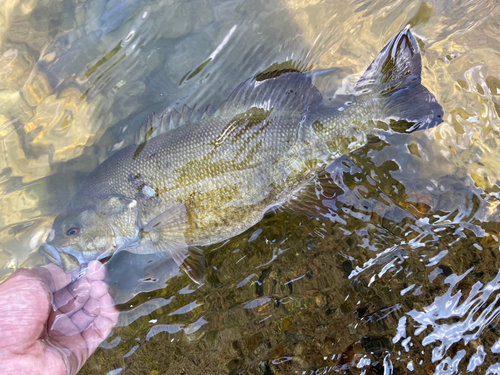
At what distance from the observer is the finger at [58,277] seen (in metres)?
2.91

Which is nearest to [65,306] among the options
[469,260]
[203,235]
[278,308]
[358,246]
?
[203,235]

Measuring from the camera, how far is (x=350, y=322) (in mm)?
2869

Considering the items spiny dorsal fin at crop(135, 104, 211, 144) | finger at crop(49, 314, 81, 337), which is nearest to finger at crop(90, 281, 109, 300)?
finger at crop(49, 314, 81, 337)

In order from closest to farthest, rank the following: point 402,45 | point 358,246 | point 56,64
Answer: point 402,45
point 358,246
point 56,64

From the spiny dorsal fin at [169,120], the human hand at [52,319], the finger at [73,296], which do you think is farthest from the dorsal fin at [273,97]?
the finger at [73,296]

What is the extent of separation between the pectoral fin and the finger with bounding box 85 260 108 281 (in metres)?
0.33

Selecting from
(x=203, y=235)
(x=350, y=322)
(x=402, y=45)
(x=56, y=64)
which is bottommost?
(x=350, y=322)

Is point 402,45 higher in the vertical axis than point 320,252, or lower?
higher

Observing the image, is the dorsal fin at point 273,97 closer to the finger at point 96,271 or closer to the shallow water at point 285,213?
the shallow water at point 285,213

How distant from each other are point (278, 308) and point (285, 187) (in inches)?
45.1

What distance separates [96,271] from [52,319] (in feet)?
1.74

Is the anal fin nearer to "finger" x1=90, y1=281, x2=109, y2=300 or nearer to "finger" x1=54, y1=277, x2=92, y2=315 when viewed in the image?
"finger" x1=90, y1=281, x2=109, y2=300

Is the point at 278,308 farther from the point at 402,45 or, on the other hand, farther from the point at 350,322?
the point at 402,45

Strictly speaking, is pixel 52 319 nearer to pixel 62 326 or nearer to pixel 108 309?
pixel 62 326
